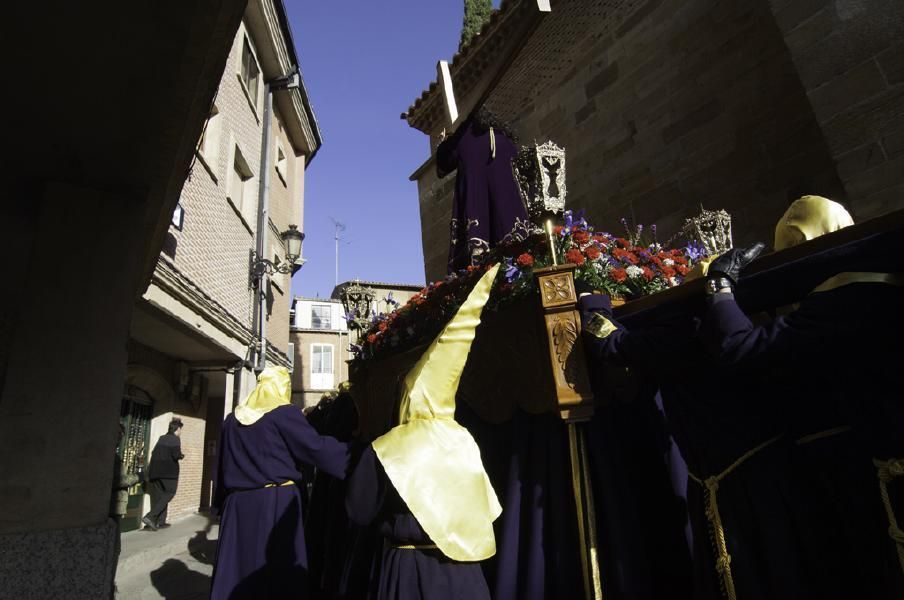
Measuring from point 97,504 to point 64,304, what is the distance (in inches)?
49.5

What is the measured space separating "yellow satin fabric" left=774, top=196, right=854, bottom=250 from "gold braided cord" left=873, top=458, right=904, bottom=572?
0.97 m

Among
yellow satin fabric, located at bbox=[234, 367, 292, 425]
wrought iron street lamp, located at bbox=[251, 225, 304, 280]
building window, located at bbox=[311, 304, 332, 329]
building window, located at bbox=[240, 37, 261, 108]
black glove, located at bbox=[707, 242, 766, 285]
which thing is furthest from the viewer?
building window, located at bbox=[311, 304, 332, 329]

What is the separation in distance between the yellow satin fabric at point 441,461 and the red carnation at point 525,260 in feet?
2.34

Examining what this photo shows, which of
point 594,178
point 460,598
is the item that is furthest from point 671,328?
point 594,178

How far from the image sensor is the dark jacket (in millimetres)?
8734

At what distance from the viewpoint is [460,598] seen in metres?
2.24

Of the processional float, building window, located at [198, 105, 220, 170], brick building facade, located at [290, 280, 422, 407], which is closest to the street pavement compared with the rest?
the processional float

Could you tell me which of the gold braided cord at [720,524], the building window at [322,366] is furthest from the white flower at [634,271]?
the building window at [322,366]

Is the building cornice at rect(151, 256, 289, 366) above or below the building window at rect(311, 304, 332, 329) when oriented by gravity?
below

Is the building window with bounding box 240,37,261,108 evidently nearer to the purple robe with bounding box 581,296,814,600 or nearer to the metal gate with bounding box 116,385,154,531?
the metal gate with bounding box 116,385,154,531

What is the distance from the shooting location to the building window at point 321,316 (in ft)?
114

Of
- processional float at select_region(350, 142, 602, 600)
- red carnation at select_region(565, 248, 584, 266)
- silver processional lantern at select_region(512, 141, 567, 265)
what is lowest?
processional float at select_region(350, 142, 602, 600)

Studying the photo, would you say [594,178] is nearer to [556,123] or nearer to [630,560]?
[556,123]

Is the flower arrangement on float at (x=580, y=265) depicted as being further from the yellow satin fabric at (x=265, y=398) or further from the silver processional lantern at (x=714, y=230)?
the yellow satin fabric at (x=265, y=398)
